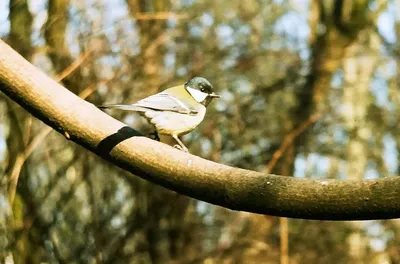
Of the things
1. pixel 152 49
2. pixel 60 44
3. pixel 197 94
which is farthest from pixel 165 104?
pixel 152 49

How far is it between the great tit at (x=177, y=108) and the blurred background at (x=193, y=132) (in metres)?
0.76

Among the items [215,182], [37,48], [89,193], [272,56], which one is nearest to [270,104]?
[272,56]

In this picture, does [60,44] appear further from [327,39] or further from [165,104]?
[327,39]

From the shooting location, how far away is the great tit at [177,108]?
218 cm

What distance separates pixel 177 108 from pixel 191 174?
3.09 ft

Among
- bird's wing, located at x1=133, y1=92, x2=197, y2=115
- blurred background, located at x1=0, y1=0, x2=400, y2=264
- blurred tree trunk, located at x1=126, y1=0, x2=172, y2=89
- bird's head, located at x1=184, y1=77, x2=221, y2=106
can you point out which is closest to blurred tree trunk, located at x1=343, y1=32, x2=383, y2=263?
blurred background, located at x1=0, y1=0, x2=400, y2=264

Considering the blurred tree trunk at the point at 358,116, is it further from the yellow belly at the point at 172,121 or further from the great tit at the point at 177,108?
the yellow belly at the point at 172,121

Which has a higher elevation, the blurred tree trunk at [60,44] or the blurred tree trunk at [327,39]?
the blurred tree trunk at [327,39]

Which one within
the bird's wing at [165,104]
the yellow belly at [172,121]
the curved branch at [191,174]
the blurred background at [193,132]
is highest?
the curved branch at [191,174]

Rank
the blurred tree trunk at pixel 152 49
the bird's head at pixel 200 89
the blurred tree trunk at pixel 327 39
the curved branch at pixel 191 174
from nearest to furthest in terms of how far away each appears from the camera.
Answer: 1. the curved branch at pixel 191 174
2. the bird's head at pixel 200 89
3. the blurred tree trunk at pixel 152 49
4. the blurred tree trunk at pixel 327 39

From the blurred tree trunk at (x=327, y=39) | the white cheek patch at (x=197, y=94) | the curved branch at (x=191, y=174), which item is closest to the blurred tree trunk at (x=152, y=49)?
the blurred tree trunk at (x=327, y=39)

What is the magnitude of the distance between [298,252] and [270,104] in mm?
1034

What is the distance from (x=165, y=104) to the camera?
7.40 ft

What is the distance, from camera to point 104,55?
3527 mm
